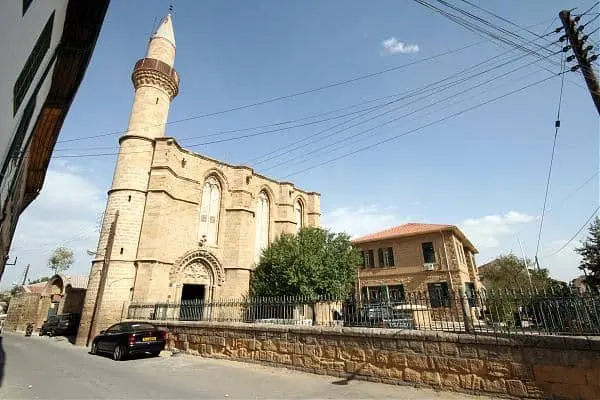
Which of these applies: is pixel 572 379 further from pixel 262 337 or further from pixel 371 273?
pixel 371 273

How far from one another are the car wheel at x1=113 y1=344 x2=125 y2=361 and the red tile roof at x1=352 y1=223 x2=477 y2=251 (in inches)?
826

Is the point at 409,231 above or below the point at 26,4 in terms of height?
above

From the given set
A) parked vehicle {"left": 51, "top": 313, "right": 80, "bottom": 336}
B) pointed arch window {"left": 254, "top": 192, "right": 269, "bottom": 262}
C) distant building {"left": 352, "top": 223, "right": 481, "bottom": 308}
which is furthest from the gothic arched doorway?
distant building {"left": 352, "top": 223, "right": 481, "bottom": 308}

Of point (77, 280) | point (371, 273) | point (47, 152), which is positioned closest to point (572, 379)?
point (47, 152)

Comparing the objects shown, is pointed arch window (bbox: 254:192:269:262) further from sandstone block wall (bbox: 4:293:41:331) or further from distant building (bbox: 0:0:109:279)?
sandstone block wall (bbox: 4:293:41:331)

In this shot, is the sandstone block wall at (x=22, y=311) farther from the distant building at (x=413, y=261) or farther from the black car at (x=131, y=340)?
the distant building at (x=413, y=261)

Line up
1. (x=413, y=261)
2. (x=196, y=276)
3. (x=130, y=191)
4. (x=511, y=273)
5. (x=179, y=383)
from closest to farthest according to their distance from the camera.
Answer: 1. (x=179, y=383)
2. (x=130, y=191)
3. (x=196, y=276)
4. (x=413, y=261)
5. (x=511, y=273)

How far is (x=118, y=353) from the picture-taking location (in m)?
11.6

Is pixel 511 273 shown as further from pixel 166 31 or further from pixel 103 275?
pixel 166 31

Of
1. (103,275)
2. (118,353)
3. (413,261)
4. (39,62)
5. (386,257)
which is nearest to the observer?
(39,62)

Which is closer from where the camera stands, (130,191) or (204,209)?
(130,191)

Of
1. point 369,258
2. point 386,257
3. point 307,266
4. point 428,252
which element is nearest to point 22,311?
point 307,266

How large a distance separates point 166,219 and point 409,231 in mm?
19322

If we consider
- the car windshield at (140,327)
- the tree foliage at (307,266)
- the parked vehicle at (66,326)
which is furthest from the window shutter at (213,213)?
the parked vehicle at (66,326)
